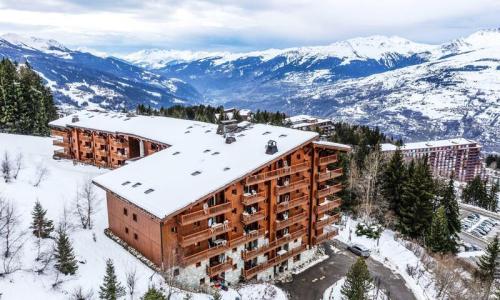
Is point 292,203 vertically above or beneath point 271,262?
above

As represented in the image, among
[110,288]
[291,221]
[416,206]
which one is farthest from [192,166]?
[416,206]

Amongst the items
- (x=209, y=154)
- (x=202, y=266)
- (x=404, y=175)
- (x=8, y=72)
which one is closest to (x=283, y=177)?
(x=209, y=154)

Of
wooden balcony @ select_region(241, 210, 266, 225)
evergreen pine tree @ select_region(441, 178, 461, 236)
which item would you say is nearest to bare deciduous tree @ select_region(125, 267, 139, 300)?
wooden balcony @ select_region(241, 210, 266, 225)

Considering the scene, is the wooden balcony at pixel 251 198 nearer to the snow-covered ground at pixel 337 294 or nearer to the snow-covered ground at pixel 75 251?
the snow-covered ground at pixel 75 251

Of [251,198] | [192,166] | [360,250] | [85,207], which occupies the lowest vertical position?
[360,250]

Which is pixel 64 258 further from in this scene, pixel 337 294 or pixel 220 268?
pixel 337 294
